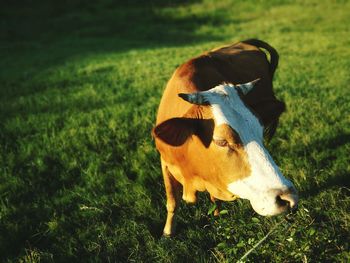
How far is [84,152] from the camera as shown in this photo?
16.4 feet

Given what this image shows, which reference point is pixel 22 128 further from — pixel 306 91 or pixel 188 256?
pixel 306 91

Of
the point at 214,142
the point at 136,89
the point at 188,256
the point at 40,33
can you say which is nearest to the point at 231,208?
the point at 188,256

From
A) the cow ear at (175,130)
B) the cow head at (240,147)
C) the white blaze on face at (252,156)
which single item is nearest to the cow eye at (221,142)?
the cow head at (240,147)

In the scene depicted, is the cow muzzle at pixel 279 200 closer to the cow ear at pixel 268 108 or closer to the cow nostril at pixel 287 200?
the cow nostril at pixel 287 200

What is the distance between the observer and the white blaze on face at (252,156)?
7.76ft

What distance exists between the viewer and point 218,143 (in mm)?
2691

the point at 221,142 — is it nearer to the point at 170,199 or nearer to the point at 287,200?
the point at 287,200

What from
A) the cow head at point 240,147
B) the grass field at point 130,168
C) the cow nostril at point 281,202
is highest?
the cow head at point 240,147

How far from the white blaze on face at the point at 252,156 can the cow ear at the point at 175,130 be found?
221 millimetres

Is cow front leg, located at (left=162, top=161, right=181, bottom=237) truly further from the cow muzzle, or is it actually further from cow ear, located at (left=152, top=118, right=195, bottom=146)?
the cow muzzle

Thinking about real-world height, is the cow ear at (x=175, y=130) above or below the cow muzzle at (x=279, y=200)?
above

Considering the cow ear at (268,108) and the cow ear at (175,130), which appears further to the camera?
the cow ear at (268,108)

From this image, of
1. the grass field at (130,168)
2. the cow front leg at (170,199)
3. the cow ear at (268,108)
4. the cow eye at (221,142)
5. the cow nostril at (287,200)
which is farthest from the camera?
the cow front leg at (170,199)

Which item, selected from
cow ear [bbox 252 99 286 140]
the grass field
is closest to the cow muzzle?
the grass field
